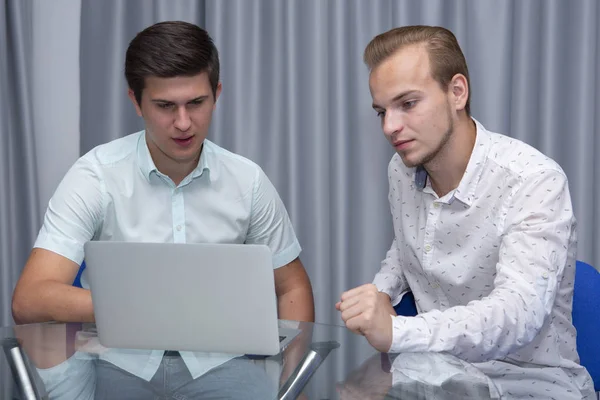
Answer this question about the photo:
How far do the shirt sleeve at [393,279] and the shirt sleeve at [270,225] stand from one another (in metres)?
0.30

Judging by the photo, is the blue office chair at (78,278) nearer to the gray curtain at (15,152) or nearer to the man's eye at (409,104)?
the gray curtain at (15,152)

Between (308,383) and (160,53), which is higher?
(160,53)

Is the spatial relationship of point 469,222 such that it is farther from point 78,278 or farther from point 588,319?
point 78,278

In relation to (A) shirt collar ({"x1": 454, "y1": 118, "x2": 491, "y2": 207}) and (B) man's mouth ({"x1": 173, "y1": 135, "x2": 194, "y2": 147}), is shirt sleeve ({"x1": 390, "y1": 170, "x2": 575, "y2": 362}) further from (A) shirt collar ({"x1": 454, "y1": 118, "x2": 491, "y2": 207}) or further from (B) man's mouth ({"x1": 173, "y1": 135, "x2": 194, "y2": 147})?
(B) man's mouth ({"x1": 173, "y1": 135, "x2": 194, "y2": 147})

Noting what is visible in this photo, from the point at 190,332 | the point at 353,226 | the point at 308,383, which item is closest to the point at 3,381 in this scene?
the point at 190,332

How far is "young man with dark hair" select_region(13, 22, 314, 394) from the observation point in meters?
2.03

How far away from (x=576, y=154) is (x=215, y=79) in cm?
133

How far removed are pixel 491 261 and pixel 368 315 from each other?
573 mm

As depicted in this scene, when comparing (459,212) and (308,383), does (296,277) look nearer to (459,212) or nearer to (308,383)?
(459,212)

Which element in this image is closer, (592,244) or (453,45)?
(453,45)

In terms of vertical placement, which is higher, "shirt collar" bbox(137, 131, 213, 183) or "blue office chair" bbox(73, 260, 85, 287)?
"shirt collar" bbox(137, 131, 213, 183)

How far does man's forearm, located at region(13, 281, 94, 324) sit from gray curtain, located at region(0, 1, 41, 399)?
3.18 ft

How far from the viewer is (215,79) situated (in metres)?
2.19

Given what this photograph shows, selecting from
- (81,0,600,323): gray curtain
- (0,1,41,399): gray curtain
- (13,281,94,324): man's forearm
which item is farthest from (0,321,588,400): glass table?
(0,1,41,399): gray curtain
